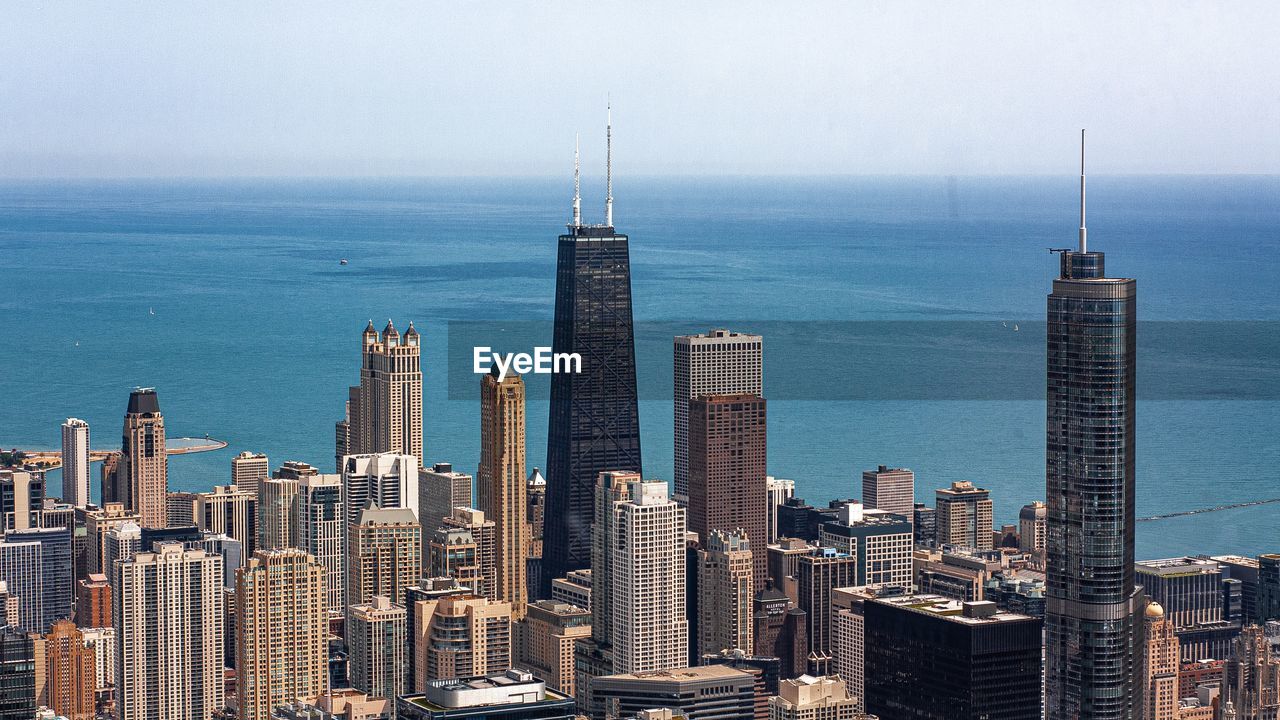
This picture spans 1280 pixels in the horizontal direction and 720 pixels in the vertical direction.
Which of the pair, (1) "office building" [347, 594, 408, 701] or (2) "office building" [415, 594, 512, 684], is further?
(1) "office building" [347, 594, 408, 701]

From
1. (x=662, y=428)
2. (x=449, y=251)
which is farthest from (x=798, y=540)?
(x=449, y=251)

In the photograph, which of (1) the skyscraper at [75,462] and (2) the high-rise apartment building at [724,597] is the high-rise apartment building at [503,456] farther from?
(1) the skyscraper at [75,462]

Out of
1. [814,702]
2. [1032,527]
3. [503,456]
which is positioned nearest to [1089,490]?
[814,702]

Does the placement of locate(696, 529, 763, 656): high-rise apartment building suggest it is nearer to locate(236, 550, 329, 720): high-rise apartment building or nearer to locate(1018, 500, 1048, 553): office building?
locate(1018, 500, 1048, 553): office building

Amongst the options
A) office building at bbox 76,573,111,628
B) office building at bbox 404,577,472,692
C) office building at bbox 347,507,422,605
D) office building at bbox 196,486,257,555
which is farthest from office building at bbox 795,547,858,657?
office building at bbox 76,573,111,628

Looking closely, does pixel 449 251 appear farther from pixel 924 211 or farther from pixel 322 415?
pixel 924 211

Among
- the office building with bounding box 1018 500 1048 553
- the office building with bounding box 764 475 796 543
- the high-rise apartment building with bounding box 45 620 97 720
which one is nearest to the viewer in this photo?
the high-rise apartment building with bounding box 45 620 97 720

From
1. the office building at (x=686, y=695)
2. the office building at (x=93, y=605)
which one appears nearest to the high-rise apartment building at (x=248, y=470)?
the office building at (x=93, y=605)
